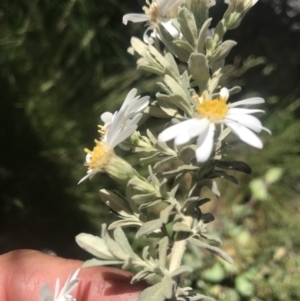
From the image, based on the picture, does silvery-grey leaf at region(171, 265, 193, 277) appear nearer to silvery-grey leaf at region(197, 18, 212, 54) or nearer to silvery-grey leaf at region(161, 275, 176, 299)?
silvery-grey leaf at region(161, 275, 176, 299)

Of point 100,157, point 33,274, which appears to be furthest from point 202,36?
point 33,274

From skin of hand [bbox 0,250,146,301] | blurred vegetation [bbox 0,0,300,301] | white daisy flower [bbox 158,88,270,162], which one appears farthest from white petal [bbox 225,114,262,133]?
blurred vegetation [bbox 0,0,300,301]

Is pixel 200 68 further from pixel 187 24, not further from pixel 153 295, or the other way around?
pixel 153 295

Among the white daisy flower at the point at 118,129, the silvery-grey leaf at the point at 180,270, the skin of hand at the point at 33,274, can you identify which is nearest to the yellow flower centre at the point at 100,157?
the white daisy flower at the point at 118,129

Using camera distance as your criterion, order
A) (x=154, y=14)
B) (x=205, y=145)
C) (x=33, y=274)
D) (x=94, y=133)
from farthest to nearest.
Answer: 1. (x=94, y=133)
2. (x=33, y=274)
3. (x=154, y=14)
4. (x=205, y=145)

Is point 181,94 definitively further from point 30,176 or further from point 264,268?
point 264,268
